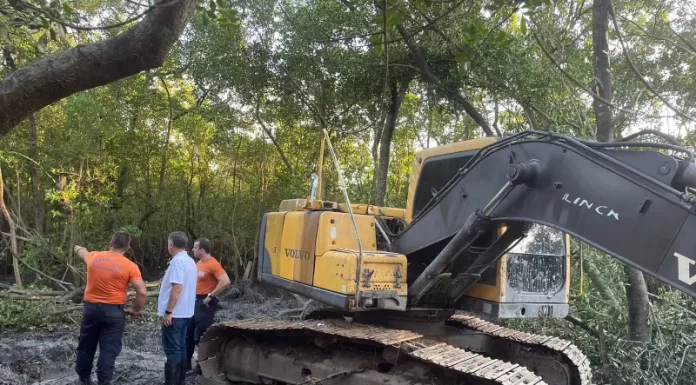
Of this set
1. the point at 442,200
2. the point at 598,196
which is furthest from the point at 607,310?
the point at 598,196

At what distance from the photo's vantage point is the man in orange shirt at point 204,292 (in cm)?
659

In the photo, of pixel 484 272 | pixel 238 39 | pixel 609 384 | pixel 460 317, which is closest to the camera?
pixel 484 272

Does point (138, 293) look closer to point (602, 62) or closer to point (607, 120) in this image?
point (607, 120)

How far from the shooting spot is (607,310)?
7.41 meters

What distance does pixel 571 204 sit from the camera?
3.47 m

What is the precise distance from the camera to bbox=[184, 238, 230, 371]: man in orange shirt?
6.59 m

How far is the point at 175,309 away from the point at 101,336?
31.5 inches

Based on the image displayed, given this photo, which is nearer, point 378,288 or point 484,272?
point 378,288

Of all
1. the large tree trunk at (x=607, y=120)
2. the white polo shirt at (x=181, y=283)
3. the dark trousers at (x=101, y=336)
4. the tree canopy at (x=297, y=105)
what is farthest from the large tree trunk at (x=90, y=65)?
the large tree trunk at (x=607, y=120)

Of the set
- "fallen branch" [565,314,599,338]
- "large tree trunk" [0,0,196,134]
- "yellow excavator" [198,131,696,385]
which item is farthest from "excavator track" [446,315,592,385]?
"large tree trunk" [0,0,196,134]

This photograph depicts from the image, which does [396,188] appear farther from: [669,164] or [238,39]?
[669,164]

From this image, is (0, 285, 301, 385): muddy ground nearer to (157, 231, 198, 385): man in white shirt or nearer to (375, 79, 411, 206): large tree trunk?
(157, 231, 198, 385): man in white shirt

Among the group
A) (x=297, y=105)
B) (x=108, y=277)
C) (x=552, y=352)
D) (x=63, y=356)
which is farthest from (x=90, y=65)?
(x=297, y=105)

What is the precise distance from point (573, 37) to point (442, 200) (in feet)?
19.8
